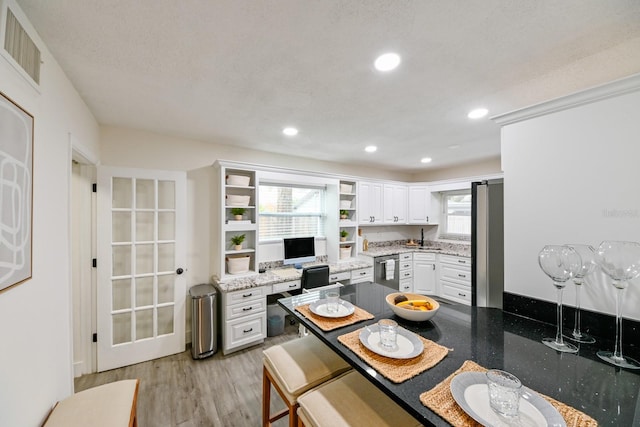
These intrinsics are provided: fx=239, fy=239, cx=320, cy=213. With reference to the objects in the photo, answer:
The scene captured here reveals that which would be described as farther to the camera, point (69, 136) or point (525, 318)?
point (69, 136)

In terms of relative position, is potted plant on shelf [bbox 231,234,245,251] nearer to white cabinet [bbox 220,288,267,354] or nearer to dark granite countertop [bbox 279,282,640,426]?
white cabinet [bbox 220,288,267,354]

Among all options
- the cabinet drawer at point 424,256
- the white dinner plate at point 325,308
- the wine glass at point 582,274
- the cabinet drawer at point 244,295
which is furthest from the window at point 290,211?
the wine glass at point 582,274

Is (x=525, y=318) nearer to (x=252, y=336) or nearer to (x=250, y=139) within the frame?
(x=252, y=336)

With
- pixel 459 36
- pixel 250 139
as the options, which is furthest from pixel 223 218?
pixel 459 36

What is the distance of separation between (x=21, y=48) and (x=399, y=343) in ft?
Result: 7.44

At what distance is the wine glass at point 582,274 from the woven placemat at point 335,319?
1.02 meters

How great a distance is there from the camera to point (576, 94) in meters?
1.30

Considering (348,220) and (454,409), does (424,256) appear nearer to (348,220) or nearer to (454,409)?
(348,220)

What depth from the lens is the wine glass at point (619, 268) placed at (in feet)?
3.36

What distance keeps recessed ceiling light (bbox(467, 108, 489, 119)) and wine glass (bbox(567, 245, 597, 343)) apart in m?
1.46

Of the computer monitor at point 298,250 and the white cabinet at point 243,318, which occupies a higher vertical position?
the computer monitor at point 298,250

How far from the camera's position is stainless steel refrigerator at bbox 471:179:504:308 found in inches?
69.2

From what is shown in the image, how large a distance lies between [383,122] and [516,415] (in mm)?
2390

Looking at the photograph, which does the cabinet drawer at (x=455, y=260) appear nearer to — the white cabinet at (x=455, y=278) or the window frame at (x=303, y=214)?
the white cabinet at (x=455, y=278)
